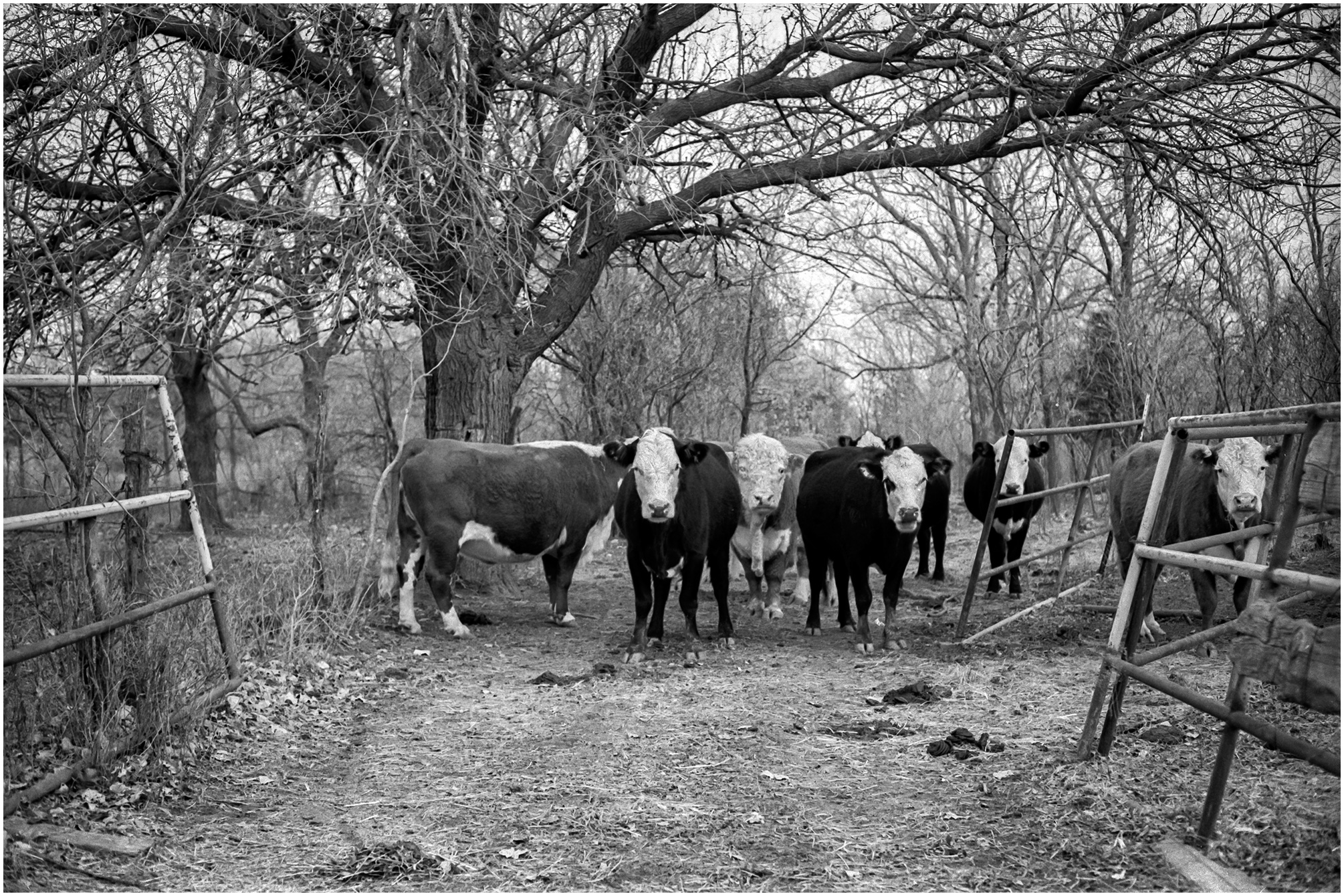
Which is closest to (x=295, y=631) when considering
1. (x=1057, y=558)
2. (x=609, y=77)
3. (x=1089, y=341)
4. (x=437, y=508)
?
(x=437, y=508)

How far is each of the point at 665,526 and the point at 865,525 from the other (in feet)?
5.62

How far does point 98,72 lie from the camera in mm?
7789

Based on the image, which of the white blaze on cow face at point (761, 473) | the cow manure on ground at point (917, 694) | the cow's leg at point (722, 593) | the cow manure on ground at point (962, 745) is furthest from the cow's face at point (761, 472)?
the cow manure on ground at point (962, 745)

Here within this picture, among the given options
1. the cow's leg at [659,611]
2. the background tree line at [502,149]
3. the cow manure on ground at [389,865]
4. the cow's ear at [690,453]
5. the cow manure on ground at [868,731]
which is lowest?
the cow manure on ground at [868,731]

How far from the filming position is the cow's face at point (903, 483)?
Result: 8.82 metres

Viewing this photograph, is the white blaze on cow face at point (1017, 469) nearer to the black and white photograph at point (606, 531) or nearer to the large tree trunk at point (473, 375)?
the black and white photograph at point (606, 531)

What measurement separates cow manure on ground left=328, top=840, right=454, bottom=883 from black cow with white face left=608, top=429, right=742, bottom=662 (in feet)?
14.3

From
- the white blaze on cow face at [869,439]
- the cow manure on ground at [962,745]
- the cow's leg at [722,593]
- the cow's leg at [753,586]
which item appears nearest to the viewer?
the cow manure on ground at [962,745]

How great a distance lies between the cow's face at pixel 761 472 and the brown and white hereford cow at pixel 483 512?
1.46 metres

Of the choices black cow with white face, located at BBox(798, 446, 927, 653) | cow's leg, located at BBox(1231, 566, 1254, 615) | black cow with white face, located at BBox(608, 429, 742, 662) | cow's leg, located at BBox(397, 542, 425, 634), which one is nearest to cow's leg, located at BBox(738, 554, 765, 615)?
black cow with white face, located at BBox(798, 446, 927, 653)

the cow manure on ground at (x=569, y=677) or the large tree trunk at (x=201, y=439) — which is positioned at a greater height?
the large tree trunk at (x=201, y=439)

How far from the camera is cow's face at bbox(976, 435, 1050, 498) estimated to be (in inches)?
486

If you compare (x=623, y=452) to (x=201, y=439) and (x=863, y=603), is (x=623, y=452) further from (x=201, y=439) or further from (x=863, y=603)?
(x=201, y=439)

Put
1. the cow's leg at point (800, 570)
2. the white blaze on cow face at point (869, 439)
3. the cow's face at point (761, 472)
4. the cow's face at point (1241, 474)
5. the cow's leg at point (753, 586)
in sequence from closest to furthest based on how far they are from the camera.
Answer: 1. the cow's face at point (1241, 474)
2. the cow's face at point (761, 472)
3. the cow's leg at point (753, 586)
4. the cow's leg at point (800, 570)
5. the white blaze on cow face at point (869, 439)
